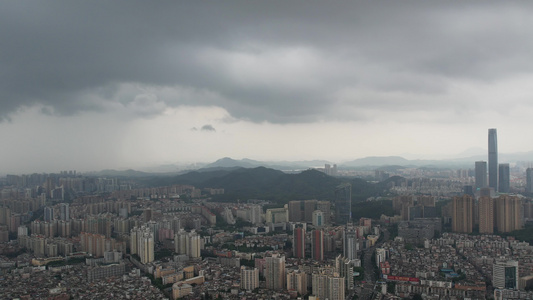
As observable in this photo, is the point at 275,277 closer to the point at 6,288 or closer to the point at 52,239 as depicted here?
the point at 6,288

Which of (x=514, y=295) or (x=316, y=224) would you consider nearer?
(x=514, y=295)

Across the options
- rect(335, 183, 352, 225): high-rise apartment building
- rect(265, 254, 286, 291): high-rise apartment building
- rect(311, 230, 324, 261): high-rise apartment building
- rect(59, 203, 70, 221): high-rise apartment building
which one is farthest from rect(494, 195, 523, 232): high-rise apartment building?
rect(59, 203, 70, 221): high-rise apartment building

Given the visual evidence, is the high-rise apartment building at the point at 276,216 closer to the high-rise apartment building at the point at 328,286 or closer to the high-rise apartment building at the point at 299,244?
the high-rise apartment building at the point at 299,244

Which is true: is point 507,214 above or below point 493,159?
below

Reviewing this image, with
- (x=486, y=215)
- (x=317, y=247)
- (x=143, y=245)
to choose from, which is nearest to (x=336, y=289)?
(x=317, y=247)

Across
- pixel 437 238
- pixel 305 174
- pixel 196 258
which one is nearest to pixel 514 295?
pixel 437 238

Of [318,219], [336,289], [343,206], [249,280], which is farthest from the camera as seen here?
[343,206]

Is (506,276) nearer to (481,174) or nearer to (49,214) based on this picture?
(49,214)
